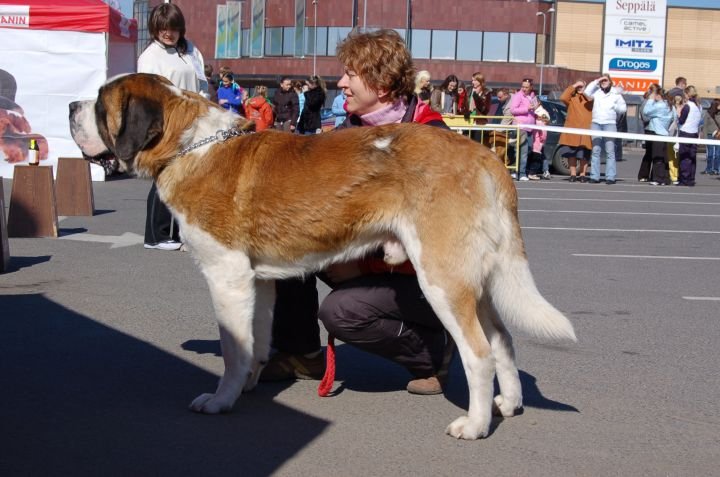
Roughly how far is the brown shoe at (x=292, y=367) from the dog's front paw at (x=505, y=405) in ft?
3.59

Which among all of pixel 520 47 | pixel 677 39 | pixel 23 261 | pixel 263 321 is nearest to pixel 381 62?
pixel 263 321

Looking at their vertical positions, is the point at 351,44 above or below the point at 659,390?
above

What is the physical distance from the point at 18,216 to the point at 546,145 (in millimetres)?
13795

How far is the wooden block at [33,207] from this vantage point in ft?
33.2

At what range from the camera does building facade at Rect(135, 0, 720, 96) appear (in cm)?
5788

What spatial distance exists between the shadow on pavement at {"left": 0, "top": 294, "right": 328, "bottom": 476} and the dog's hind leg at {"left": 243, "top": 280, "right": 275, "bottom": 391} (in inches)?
9.3

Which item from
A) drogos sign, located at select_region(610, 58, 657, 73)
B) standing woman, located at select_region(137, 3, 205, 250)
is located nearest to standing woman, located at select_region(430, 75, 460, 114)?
standing woman, located at select_region(137, 3, 205, 250)

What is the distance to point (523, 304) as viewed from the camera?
434 cm

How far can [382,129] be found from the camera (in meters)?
4.43

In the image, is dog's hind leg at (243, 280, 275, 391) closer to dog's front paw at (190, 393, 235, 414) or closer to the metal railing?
dog's front paw at (190, 393, 235, 414)

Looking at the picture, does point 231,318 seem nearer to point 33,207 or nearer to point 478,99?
point 33,207

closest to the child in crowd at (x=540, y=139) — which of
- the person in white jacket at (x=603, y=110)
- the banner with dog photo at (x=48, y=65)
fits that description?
the person in white jacket at (x=603, y=110)

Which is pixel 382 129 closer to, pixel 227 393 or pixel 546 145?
pixel 227 393

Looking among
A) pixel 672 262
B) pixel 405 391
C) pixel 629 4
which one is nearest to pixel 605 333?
pixel 405 391
